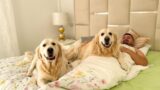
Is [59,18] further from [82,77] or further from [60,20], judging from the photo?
[82,77]

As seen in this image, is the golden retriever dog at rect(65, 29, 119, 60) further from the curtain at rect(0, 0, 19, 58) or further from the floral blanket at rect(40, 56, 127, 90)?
the curtain at rect(0, 0, 19, 58)

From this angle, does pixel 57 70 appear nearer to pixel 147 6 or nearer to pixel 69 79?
pixel 69 79

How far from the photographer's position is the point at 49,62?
156cm

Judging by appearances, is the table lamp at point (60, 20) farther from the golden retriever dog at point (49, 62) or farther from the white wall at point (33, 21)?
the golden retriever dog at point (49, 62)

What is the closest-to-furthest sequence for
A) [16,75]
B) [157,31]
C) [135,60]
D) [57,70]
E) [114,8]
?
[57,70] → [16,75] → [135,60] → [157,31] → [114,8]

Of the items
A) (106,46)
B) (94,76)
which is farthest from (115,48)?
(94,76)

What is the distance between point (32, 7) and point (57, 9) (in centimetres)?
50

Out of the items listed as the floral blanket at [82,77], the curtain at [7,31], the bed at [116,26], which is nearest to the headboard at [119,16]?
the bed at [116,26]

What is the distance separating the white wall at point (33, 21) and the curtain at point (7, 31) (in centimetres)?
17

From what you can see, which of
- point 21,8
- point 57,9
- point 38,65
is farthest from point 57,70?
point 57,9

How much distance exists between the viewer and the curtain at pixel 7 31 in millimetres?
2754

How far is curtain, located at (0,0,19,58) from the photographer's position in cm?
275

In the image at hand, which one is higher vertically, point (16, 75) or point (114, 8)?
point (114, 8)

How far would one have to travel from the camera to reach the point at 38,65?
162 centimetres
